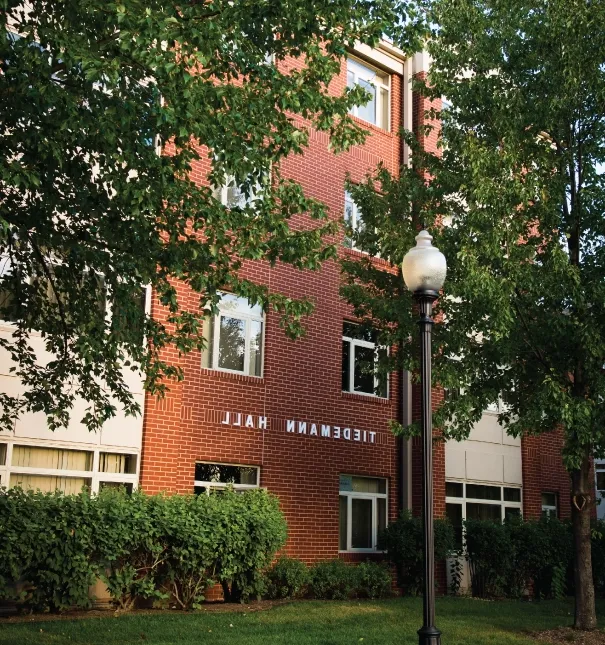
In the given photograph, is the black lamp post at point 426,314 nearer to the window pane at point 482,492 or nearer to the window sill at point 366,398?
the window sill at point 366,398

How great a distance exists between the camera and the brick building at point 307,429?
15823mm

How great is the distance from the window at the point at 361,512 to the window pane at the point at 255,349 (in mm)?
3192

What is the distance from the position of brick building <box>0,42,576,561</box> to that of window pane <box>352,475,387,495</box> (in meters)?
0.05

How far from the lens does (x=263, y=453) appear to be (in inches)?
710

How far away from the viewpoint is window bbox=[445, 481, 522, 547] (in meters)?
22.0

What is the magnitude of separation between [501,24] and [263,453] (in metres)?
8.92

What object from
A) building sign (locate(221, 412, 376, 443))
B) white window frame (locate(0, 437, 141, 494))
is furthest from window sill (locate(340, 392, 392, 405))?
white window frame (locate(0, 437, 141, 494))

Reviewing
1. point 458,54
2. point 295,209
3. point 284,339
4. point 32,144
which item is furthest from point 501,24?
point 32,144

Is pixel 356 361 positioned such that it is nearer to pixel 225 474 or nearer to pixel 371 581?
pixel 225 474

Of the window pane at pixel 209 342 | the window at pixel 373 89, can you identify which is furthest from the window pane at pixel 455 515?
the window at pixel 373 89

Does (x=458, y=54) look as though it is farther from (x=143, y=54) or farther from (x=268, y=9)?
(x=143, y=54)

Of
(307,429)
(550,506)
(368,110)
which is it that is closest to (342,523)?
(307,429)

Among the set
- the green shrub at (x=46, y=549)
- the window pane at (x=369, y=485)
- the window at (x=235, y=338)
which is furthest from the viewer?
the window pane at (x=369, y=485)

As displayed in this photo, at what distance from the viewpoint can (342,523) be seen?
64.1 feet
